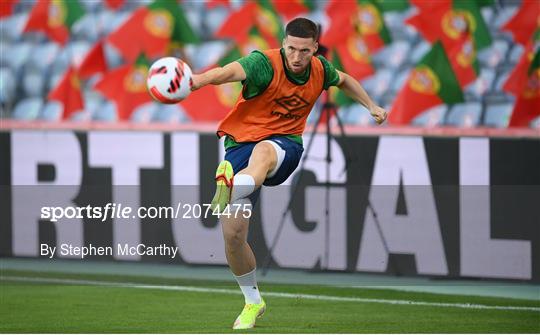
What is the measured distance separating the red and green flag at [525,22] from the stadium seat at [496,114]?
84cm

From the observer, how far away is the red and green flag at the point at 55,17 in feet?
54.4

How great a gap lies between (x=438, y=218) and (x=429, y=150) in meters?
0.60

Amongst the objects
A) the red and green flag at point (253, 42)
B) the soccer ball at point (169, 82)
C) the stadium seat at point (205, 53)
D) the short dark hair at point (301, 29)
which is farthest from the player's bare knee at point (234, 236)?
the stadium seat at point (205, 53)

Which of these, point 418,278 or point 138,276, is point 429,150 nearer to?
point 418,278

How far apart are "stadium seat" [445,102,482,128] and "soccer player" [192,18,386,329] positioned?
19.4 feet

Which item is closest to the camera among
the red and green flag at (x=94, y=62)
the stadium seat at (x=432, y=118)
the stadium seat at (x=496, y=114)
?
the stadium seat at (x=496, y=114)

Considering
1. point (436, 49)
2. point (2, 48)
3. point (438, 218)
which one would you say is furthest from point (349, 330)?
point (2, 48)

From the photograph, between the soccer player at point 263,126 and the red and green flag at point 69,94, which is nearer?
the soccer player at point 263,126

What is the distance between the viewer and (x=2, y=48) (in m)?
17.7

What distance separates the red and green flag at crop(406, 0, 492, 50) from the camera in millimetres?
13852

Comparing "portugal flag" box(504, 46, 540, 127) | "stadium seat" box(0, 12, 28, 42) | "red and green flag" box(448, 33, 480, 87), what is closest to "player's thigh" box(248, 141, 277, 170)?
"portugal flag" box(504, 46, 540, 127)

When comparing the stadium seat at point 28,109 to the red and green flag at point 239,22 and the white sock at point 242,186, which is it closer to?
the red and green flag at point 239,22

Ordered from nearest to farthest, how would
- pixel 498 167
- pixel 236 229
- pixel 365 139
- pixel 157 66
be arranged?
pixel 157 66, pixel 236 229, pixel 498 167, pixel 365 139

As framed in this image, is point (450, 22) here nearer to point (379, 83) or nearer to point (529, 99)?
point (379, 83)
